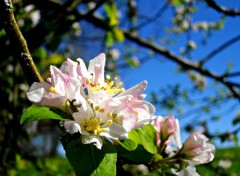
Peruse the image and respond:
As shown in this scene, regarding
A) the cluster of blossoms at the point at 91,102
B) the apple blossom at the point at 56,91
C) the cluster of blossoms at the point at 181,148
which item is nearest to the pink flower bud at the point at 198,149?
the cluster of blossoms at the point at 181,148

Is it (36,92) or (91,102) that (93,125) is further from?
(36,92)

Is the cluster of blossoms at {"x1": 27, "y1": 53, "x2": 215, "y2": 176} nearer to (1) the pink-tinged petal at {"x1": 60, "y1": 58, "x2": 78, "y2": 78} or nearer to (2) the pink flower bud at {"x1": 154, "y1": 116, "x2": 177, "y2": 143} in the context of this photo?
(1) the pink-tinged petal at {"x1": 60, "y1": 58, "x2": 78, "y2": 78}

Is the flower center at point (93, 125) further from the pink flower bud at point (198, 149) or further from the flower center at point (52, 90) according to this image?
the pink flower bud at point (198, 149)

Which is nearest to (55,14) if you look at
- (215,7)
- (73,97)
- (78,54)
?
(215,7)

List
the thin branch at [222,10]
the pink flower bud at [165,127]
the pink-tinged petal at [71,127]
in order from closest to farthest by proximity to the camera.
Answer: the pink-tinged petal at [71,127], the pink flower bud at [165,127], the thin branch at [222,10]

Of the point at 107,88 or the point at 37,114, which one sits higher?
the point at 107,88

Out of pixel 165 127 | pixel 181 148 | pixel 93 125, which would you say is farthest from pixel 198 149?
pixel 93 125

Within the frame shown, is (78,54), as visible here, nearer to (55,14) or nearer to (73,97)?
(55,14)
